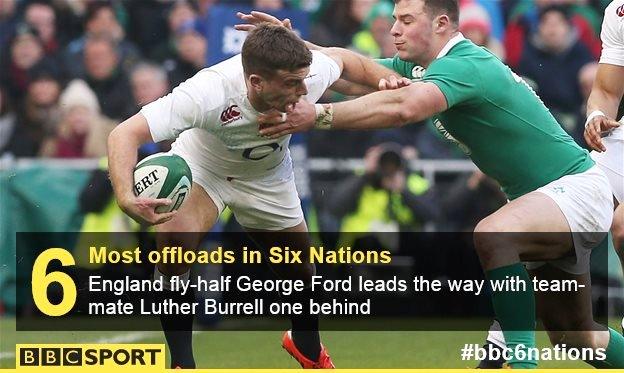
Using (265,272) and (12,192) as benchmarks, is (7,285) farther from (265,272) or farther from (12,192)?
(265,272)

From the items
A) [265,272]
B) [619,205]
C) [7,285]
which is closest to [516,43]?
[265,272]

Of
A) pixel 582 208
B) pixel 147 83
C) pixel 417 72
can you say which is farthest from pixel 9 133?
pixel 582 208

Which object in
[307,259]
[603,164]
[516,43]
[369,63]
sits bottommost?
[307,259]

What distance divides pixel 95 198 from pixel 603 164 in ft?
16.5

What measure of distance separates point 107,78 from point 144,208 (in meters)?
5.69

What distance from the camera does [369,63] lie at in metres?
8.33

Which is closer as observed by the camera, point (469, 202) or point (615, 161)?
point (615, 161)

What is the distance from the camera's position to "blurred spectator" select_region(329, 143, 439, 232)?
11.8 meters

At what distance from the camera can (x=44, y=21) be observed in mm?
13398

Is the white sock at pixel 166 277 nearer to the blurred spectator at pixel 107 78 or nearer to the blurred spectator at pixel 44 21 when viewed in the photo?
the blurred spectator at pixel 107 78

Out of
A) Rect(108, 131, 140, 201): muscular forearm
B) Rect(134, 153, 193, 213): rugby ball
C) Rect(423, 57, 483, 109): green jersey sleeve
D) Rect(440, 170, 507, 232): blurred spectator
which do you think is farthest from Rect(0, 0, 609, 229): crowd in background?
Rect(108, 131, 140, 201): muscular forearm

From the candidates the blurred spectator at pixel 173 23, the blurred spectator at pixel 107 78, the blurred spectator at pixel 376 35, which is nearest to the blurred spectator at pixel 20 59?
the blurred spectator at pixel 107 78

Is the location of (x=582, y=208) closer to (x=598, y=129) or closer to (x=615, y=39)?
(x=598, y=129)

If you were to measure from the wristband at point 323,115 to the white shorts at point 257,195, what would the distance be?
4.35 feet
